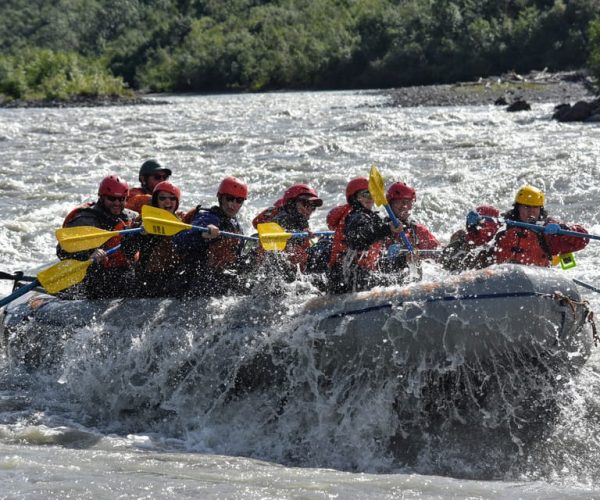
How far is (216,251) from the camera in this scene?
263 inches

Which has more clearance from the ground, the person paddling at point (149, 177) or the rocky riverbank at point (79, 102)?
the person paddling at point (149, 177)

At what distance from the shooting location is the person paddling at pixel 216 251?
21.4 feet

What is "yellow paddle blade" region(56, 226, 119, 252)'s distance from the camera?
646cm

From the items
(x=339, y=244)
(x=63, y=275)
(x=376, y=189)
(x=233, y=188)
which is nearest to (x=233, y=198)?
(x=233, y=188)

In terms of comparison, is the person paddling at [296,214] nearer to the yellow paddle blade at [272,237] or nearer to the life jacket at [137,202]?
the yellow paddle blade at [272,237]

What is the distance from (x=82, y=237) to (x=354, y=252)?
1.96m

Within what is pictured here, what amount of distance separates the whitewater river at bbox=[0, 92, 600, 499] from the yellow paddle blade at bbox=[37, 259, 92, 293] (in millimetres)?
364

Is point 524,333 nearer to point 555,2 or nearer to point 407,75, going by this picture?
point 407,75

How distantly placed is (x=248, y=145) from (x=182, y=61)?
4103 centimetres

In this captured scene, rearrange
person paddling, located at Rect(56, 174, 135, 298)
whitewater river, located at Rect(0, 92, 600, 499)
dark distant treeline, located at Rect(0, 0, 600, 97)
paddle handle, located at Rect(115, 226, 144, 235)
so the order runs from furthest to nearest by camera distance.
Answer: dark distant treeline, located at Rect(0, 0, 600, 97)
person paddling, located at Rect(56, 174, 135, 298)
paddle handle, located at Rect(115, 226, 144, 235)
whitewater river, located at Rect(0, 92, 600, 499)

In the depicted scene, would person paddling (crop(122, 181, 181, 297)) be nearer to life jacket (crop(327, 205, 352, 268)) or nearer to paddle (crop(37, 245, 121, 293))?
paddle (crop(37, 245, 121, 293))

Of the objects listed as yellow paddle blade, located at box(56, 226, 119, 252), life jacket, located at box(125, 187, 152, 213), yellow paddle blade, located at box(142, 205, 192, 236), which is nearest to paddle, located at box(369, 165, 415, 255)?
yellow paddle blade, located at box(142, 205, 192, 236)

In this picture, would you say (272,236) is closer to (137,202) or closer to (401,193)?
(401,193)

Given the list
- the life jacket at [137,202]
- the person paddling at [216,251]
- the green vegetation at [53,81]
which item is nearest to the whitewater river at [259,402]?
the person paddling at [216,251]
